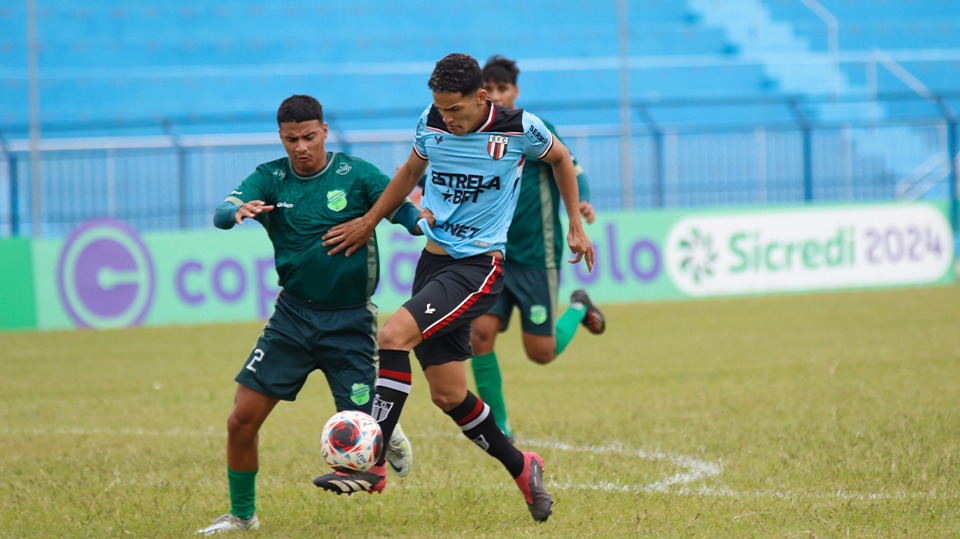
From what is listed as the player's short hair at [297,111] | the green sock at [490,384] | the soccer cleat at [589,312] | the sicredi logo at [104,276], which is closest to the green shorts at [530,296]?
the green sock at [490,384]

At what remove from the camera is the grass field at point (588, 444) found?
512 centimetres

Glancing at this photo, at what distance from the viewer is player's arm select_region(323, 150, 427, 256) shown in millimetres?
5219

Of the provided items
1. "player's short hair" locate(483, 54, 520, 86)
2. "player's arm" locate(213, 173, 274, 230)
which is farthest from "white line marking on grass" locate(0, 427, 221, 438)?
"player's arm" locate(213, 173, 274, 230)

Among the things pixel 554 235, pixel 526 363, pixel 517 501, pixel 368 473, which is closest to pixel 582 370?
pixel 526 363

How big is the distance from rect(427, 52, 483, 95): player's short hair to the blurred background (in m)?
12.2

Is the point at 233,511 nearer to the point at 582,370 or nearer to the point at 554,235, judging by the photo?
the point at 554,235

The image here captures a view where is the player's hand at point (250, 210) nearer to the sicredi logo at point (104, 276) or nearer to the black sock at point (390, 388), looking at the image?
the black sock at point (390, 388)

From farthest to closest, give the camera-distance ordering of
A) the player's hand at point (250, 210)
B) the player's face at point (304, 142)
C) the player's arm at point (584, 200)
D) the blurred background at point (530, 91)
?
1. the blurred background at point (530, 91)
2. the player's arm at point (584, 200)
3. the player's face at point (304, 142)
4. the player's hand at point (250, 210)

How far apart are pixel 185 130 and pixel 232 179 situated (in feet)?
15.7

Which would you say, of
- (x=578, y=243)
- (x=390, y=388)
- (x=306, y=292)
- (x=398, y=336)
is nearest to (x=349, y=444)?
(x=390, y=388)

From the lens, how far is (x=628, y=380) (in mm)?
9547

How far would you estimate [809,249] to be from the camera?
1722cm

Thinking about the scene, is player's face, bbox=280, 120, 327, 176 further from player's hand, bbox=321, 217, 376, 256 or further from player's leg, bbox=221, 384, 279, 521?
player's leg, bbox=221, 384, 279, 521

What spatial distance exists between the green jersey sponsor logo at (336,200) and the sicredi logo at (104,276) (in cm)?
1006
